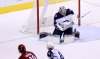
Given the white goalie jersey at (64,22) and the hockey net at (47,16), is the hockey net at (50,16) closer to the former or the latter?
the hockey net at (47,16)

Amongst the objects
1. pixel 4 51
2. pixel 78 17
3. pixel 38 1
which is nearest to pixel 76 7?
pixel 78 17

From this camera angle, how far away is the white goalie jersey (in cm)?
192

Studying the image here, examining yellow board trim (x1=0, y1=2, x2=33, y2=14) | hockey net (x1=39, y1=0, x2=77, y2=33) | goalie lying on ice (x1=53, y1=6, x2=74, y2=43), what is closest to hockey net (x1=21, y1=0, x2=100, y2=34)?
hockey net (x1=39, y1=0, x2=77, y2=33)

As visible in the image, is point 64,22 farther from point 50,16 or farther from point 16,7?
point 16,7

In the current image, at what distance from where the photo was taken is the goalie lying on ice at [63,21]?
1.91 meters

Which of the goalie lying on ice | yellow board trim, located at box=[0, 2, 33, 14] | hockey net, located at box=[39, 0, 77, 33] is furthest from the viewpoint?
yellow board trim, located at box=[0, 2, 33, 14]

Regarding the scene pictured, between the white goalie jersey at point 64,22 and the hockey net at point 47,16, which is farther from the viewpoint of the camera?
the hockey net at point 47,16

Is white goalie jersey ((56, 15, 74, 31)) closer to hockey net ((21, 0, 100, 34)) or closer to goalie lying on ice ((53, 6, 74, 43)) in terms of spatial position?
goalie lying on ice ((53, 6, 74, 43))

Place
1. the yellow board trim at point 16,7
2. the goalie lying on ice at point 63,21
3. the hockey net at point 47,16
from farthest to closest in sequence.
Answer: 1. the yellow board trim at point 16,7
2. the hockey net at point 47,16
3. the goalie lying on ice at point 63,21

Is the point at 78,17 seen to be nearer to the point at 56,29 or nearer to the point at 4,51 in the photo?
the point at 56,29

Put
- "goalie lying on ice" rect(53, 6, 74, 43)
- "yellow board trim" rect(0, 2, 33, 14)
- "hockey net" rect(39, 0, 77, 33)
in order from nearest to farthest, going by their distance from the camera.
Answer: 1. "goalie lying on ice" rect(53, 6, 74, 43)
2. "hockey net" rect(39, 0, 77, 33)
3. "yellow board trim" rect(0, 2, 33, 14)

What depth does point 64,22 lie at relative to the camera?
192cm

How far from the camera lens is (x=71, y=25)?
1962 millimetres

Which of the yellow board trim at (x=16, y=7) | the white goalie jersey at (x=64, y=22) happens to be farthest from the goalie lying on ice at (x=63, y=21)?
the yellow board trim at (x=16, y=7)
